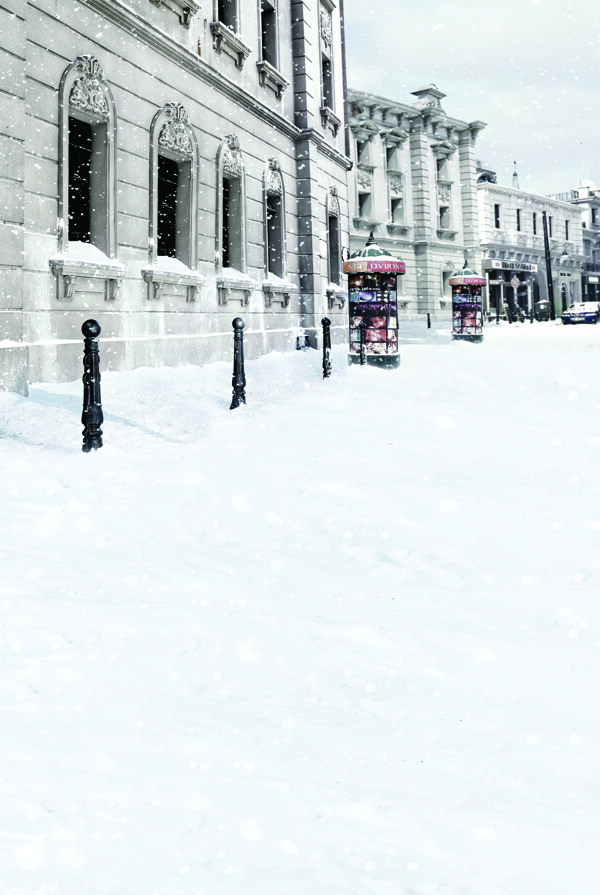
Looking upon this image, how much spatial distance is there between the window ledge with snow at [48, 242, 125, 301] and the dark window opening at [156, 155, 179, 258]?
2.06 meters

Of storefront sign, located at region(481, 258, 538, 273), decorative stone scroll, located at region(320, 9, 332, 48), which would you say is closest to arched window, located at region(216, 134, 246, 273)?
decorative stone scroll, located at region(320, 9, 332, 48)

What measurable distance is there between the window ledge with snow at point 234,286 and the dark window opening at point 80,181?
299 centimetres

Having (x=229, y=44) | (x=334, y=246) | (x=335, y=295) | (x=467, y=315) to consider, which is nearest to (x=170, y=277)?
(x=229, y=44)

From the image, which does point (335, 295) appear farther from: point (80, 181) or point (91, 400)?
point (91, 400)

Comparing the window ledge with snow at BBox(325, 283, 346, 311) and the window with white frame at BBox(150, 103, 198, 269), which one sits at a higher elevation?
the window with white frame at BBox(150, 103, 198, 269)

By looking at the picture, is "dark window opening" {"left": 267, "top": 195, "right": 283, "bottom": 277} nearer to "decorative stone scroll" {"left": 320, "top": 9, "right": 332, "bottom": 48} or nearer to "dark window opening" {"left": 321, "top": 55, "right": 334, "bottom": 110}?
"dark window opening" {"left": 321, "top": 55, "right": 334, "bottom": 110}

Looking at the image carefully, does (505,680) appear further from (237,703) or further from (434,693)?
(237,703)

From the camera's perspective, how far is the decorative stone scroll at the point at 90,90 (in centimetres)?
867

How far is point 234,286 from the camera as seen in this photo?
41.4 feet

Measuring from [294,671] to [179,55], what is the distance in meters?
10.5

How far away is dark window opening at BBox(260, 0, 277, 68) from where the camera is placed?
48.0 feet

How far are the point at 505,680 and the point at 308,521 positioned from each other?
189 centimetres

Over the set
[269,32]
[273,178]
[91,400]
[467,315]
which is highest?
[269,32]

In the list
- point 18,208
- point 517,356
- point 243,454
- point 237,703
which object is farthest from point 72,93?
point 517,356
